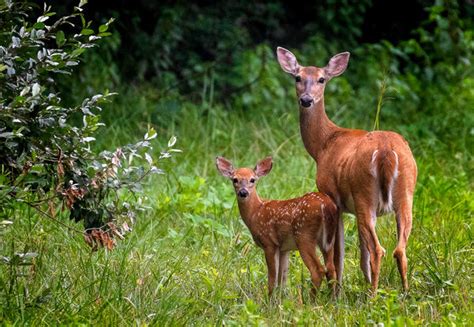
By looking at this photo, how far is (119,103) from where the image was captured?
930cm

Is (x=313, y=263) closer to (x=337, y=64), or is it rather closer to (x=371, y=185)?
(x=371, y=185)

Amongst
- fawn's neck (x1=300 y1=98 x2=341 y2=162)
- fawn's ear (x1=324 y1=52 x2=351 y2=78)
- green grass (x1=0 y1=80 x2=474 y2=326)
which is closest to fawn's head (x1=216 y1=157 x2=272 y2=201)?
fawn's neck (x1=300 y1=98 x2=341 y2=162)

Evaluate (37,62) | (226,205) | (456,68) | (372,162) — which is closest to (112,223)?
(37,62)

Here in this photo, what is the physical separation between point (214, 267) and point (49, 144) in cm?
133

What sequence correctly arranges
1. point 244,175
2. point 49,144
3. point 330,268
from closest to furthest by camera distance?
point 49,144 → point 330,268 → point 244,175

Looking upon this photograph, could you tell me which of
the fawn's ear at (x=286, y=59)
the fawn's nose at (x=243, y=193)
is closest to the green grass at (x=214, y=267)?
the fawn's nose at (x=243, y=193)

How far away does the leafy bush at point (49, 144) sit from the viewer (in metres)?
4.71

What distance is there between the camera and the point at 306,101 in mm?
6039

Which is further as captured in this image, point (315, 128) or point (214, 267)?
point (315, 128)

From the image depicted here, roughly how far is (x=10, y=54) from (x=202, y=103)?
506 centimetres

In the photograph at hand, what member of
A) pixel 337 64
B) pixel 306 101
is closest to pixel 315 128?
pixel 306 101

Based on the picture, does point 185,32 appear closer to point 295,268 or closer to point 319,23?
point 319,23

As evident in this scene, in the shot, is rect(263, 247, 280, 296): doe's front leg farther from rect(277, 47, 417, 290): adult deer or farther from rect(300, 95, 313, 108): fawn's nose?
rect(300, 95, 313, 108): fawn's nose

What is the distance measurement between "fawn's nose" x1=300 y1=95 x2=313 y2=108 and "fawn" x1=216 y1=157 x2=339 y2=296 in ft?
2.11
